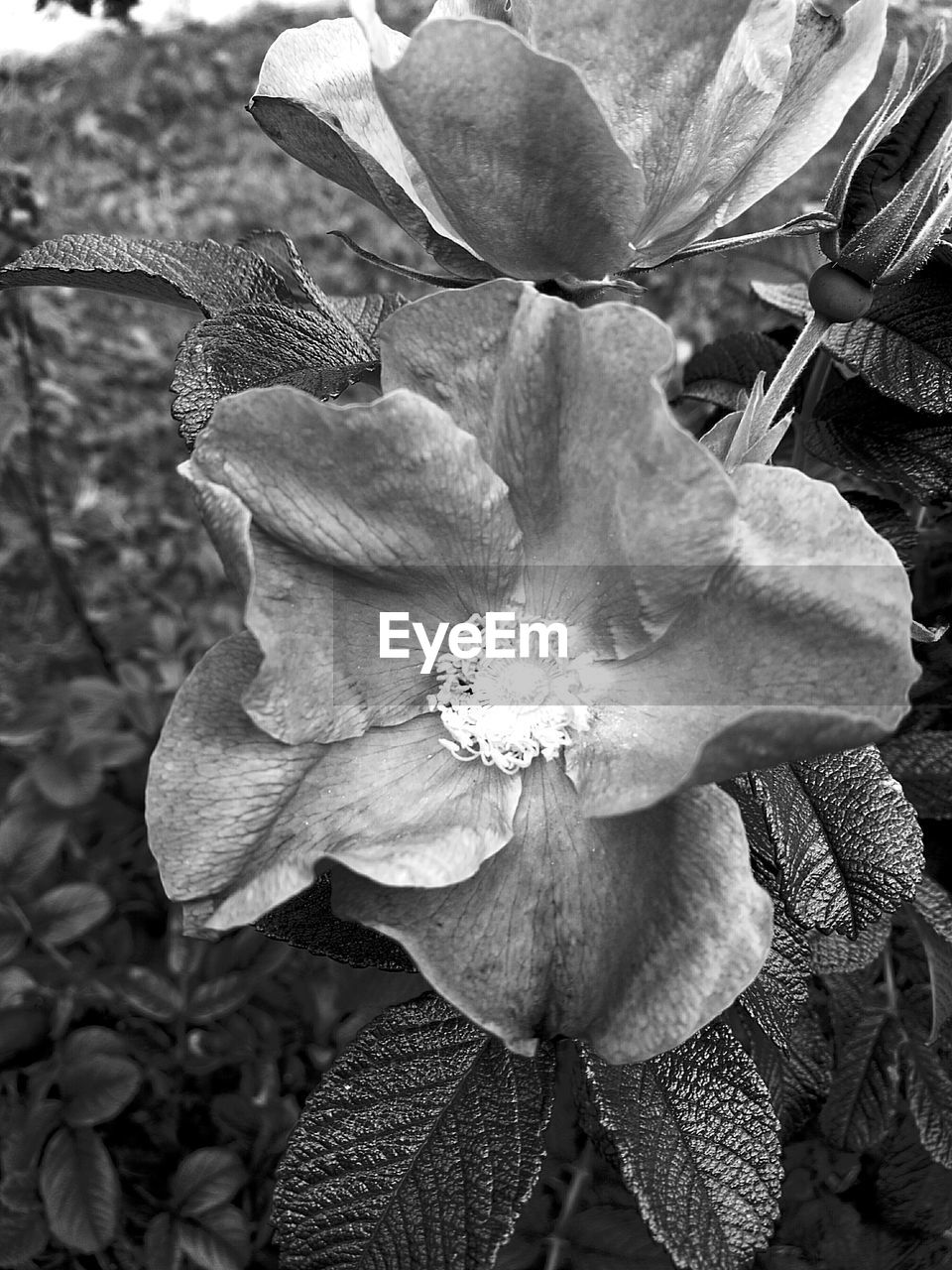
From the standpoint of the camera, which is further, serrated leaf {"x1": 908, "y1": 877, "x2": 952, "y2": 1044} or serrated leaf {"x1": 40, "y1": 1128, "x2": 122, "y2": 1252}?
serrated leaf {"x1": 40, "y1": 1128, "x2": 122, "y2": 1252}

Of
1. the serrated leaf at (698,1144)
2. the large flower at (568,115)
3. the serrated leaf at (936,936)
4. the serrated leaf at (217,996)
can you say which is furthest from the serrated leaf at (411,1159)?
the serrated leaf at (217,996)

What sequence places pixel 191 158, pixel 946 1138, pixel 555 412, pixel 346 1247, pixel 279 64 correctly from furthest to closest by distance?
pixel 191 158
pixel 946 1138
pixel 346 1247
pixel 279 64
pixel 555 412

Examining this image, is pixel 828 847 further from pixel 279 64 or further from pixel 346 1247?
pixel 279 64

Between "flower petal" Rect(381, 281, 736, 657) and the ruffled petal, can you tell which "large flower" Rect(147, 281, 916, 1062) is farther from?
the ruffled petal

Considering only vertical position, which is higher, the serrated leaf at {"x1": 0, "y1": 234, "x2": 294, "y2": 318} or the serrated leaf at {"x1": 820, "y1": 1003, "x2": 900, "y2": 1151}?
the serrated leaf at {"x1": 0, "y1": 234, "x2": 294, "y2": 318}

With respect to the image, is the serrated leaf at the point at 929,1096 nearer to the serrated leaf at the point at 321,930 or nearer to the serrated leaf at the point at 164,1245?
the serrated leaf at the point at 321,930

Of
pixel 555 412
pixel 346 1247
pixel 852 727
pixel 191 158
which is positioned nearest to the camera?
pixel 852 727

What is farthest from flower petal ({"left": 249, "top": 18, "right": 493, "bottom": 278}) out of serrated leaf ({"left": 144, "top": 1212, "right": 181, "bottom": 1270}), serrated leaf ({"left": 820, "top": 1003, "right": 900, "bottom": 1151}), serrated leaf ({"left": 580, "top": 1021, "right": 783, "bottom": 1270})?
serrated leaf ({"left": 144, "top": 1212, "right": 181, "bottom": 1270})

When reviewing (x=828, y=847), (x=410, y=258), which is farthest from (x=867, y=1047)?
(x=410, y=258)
